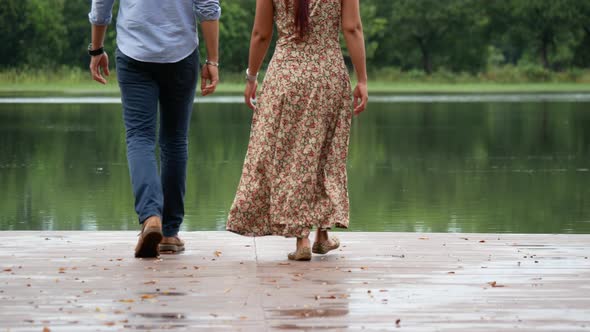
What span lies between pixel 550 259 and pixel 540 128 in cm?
1499

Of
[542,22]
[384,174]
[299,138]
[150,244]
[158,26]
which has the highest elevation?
[158,26]

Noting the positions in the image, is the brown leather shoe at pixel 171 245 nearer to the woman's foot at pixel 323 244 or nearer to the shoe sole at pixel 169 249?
the shoe sole at pixel 169 249

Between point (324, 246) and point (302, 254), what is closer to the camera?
point (302, 254)

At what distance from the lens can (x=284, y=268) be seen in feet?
18.2

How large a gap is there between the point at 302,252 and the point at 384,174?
22.3ft

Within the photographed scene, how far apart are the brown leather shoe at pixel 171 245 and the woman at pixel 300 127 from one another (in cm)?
28

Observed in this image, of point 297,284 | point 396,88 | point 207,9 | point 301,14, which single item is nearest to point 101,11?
point 207,9

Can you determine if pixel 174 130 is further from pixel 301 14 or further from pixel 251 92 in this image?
pixel 301 14

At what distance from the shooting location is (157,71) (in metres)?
6.02

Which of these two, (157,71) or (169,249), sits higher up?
(157,71)

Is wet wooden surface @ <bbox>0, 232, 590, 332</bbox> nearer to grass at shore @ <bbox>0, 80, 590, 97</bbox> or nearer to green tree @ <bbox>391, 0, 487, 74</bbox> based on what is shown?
grass at shore @ <bbox>0, 80, 590, 97</bbox>

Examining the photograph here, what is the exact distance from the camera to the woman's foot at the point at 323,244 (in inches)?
238

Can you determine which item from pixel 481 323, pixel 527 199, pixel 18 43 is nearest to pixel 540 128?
pixel 527 199

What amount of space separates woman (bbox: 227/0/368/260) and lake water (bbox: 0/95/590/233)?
7.93ft
